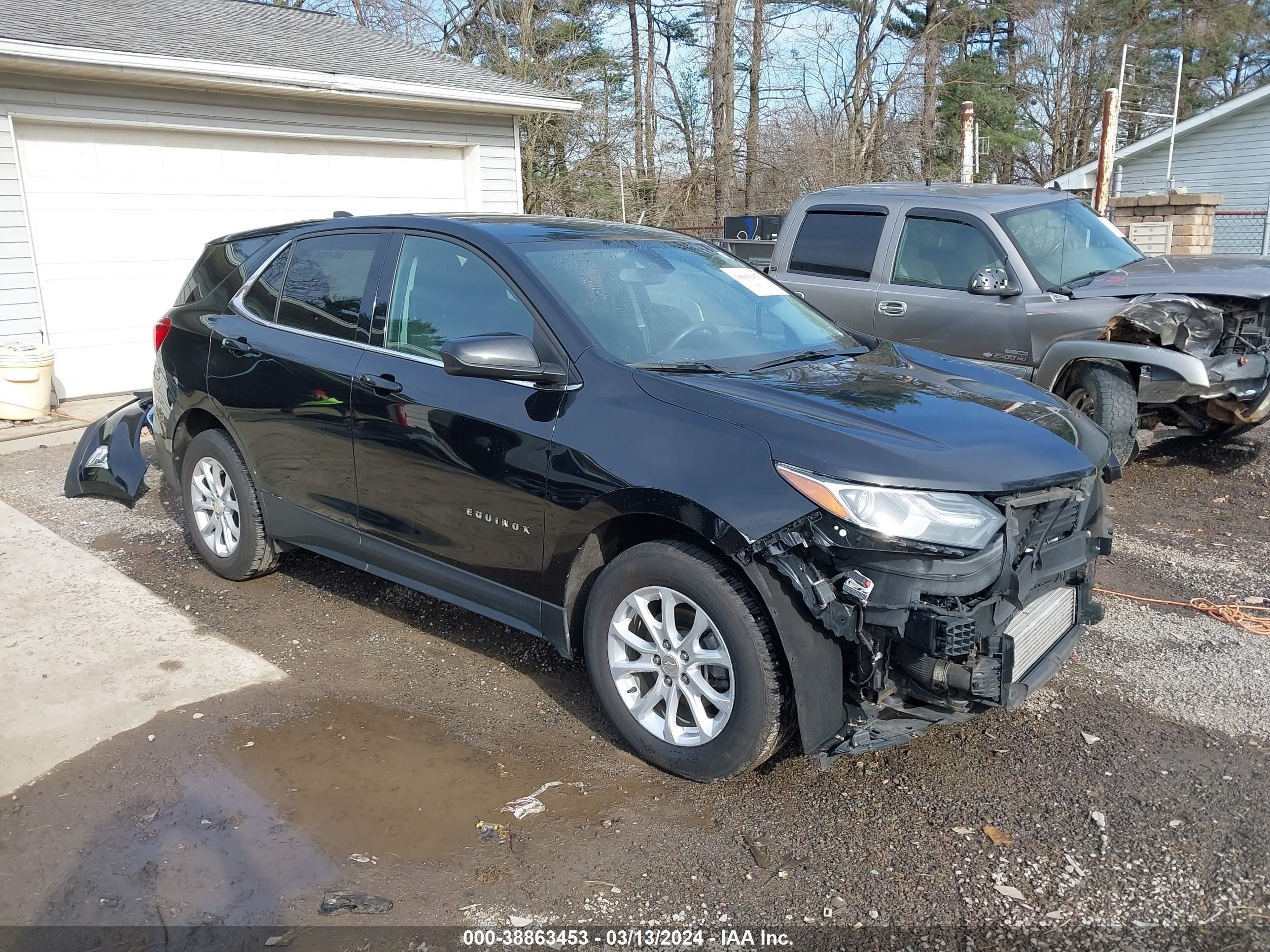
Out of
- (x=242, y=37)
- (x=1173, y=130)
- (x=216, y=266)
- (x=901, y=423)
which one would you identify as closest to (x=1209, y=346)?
(x=901, y=423)

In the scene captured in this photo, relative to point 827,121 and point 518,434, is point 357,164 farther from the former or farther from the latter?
point 827,121

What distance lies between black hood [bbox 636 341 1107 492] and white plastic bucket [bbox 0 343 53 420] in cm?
809

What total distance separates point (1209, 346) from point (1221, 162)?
22.0 metres

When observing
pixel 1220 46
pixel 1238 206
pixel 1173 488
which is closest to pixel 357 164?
pixel 1173 488

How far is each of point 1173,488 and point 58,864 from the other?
6679 millimetres

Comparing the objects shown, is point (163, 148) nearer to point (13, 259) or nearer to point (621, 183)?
point (13, 259)

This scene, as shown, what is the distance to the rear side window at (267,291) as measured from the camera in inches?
193

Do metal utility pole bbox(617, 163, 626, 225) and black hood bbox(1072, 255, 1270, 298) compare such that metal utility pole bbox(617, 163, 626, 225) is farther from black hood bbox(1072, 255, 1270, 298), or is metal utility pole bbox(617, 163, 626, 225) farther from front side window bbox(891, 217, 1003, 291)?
black hood bbox(1072, 255, 1270, 298)

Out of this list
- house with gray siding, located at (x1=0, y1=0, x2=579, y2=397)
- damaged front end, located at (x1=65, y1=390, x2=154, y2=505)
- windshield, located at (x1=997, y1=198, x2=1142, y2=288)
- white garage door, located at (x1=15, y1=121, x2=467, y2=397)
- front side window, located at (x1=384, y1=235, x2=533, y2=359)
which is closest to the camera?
front side window, located at (x1=384, y1=235, x2=533, y2=359)

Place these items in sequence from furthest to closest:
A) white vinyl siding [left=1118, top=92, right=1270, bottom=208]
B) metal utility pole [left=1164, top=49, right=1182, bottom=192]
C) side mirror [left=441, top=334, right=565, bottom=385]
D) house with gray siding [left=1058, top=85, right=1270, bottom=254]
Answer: white vinyl siding [left=1118, top=92, right=1270, bottom=208] < house with gray siding [left=1058, top=85, right=1270, bottom=254] < metal utility pole [left=1164, top=49, right=1182, bottom=192] < side mirror [left=441, top=334, right=565, bottom=385]

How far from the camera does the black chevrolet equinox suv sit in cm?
299

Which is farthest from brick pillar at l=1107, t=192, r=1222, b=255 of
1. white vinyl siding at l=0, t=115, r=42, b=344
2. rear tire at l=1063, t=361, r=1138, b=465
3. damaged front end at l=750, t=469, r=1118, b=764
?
white vinyl siding at l=0, t=115, r=42, b=344

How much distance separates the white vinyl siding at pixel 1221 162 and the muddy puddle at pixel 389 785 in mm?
24488

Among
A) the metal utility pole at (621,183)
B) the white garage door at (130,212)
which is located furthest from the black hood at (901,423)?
the metal utility pole at (621,183)
